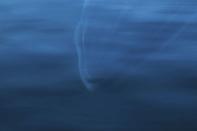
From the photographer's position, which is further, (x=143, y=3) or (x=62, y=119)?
(x=143, y=3)

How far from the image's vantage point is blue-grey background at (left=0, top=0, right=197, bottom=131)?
349cm

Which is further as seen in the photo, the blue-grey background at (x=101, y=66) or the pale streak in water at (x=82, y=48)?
the pale streak in water at (x=82, y=48)

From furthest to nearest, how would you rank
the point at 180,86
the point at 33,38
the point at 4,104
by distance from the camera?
the point at 33,38 → the point at 180,86 → the point at 4,104

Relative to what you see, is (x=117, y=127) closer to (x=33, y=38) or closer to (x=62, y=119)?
(x=62, y=119)

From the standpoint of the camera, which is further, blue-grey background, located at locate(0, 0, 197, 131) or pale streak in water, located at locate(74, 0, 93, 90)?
pale streak in water, located at locate(74, 0, 93, 90)

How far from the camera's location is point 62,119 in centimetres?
346

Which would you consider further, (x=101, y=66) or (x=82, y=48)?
(x=82, y=48)

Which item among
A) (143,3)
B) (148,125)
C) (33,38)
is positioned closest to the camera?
(148,125)

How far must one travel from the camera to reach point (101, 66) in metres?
4.49

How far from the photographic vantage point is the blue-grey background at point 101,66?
11.5 ft

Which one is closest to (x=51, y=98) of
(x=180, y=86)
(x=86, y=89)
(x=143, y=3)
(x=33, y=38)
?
(x=86, y=89)

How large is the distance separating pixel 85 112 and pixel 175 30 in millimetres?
2326

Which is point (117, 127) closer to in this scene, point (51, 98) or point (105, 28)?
point (51, 98)

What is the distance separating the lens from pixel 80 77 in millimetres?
4242
